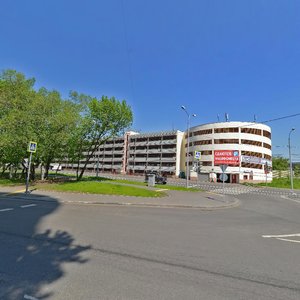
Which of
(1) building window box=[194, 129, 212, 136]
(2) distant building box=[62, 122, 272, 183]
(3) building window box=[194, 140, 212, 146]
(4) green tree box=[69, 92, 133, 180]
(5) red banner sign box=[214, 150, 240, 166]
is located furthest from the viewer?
(1) building window box=[194, 129, 212, 136]

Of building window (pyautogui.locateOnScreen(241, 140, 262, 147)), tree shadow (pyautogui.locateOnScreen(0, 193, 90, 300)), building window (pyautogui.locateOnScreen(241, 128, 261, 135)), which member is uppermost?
building window (pyautogui.locateOnScreen(241, 128, 261, 135))

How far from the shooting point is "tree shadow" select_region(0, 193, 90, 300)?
159 inches

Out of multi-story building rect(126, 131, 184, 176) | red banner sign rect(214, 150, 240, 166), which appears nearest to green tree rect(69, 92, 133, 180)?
red banner sign rect(214, 150, 240, 166)

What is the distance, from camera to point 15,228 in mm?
8141

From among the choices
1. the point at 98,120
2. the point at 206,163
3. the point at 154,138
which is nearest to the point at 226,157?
the point at 206,163

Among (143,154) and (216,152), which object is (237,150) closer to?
(216,152)

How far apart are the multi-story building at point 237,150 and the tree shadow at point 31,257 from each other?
57.1 meters

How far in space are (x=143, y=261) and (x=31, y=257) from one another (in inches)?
100

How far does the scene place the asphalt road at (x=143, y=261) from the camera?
4.09 m

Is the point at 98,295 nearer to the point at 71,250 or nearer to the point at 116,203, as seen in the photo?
the point at 71,250

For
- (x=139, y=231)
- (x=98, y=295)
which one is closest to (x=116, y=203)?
(x=139, y=231)

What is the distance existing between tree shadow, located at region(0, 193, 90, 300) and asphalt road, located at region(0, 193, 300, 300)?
0.05ft

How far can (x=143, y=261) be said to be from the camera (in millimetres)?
5465

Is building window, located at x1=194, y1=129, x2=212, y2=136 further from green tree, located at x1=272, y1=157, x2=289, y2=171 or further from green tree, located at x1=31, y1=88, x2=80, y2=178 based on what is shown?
green tree, located at x1=272, y1=157, x2=289, y2=171
